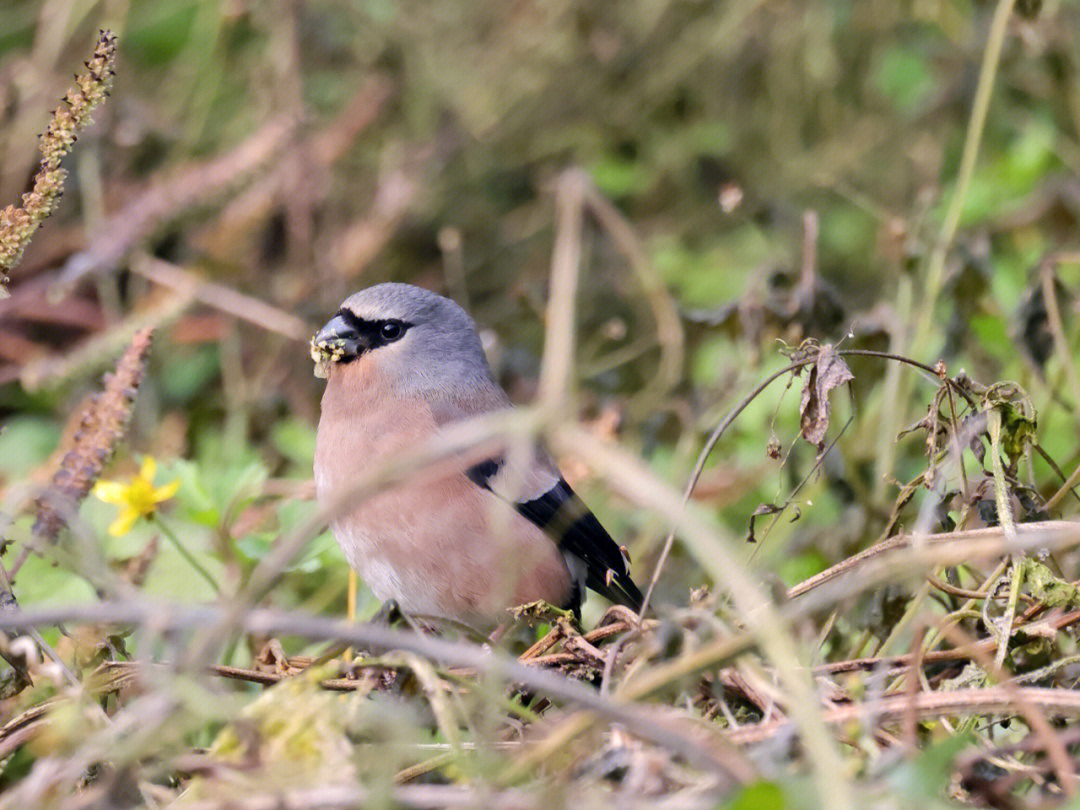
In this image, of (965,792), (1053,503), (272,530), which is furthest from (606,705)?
(272,530)

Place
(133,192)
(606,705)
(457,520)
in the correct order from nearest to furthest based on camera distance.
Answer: (606,705)
(457,520)
(133,192)

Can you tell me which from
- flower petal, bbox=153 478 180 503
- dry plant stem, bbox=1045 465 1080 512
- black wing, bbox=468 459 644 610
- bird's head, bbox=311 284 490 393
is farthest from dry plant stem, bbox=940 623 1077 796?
bird's head, bbox=311 284 490 393

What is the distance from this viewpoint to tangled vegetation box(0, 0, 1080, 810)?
55.5 inches

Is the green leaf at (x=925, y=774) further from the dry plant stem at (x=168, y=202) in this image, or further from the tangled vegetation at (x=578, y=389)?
the dry plant stem at (x=168, y=202)

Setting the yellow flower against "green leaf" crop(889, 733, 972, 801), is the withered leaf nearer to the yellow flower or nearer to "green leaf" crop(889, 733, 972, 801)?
"green leaf" crop(889, 733, 972, 801)

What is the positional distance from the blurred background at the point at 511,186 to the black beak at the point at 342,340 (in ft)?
2.24

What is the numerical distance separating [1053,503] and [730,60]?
3727mm

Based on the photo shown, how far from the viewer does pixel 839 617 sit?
7.84 feet

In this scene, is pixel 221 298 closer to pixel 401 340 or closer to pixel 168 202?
pixel 168 202

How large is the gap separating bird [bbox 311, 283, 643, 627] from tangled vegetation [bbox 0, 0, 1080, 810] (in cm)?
14

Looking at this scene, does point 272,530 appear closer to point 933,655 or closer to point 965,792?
point 933,655

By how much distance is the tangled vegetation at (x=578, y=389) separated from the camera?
1.41 m

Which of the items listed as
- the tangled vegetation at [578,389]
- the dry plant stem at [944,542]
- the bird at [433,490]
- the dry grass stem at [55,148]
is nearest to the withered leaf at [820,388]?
the tangled vegetation at [578,389]

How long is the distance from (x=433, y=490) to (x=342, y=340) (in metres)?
0.53
